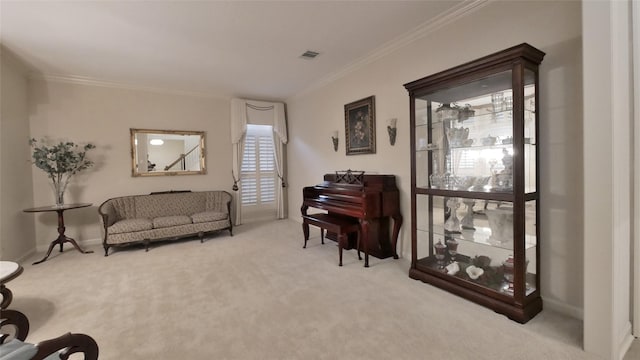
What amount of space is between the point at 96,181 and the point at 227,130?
2.36 metres

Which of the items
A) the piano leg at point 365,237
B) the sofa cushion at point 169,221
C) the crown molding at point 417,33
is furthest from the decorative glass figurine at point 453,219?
the sofa cushion at point 169,221

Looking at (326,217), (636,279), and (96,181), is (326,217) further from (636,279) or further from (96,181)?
(96,181)

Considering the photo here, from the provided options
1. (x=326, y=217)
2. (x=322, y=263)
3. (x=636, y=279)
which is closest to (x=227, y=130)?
(x=326, y=217)

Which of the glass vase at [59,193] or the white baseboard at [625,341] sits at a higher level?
the glass vase at [59,193]

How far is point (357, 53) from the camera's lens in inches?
150

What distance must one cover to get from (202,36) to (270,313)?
9.73ft

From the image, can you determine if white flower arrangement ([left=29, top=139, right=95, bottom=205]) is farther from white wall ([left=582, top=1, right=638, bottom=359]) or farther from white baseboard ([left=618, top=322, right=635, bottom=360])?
white baseboard ([left=618, top=322, right=635, bottom=360])

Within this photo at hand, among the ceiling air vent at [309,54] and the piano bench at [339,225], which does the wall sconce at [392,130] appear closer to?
the piano bench at [339,225]

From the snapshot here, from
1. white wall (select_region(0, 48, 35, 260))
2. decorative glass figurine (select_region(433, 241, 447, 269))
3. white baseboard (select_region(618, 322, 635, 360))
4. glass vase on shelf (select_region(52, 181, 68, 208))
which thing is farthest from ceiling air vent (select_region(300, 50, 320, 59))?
glass vase on shelf (select_region(52, 181, 68, 208))

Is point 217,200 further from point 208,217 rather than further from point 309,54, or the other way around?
point 309,54

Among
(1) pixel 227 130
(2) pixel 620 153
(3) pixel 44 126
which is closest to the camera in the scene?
(2) pixel 620 153

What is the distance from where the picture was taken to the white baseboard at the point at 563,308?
2113 mm

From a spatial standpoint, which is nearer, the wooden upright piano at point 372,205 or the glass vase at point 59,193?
the wooden upright piano at point 372,205

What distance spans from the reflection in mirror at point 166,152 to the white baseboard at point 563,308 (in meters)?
5.37
